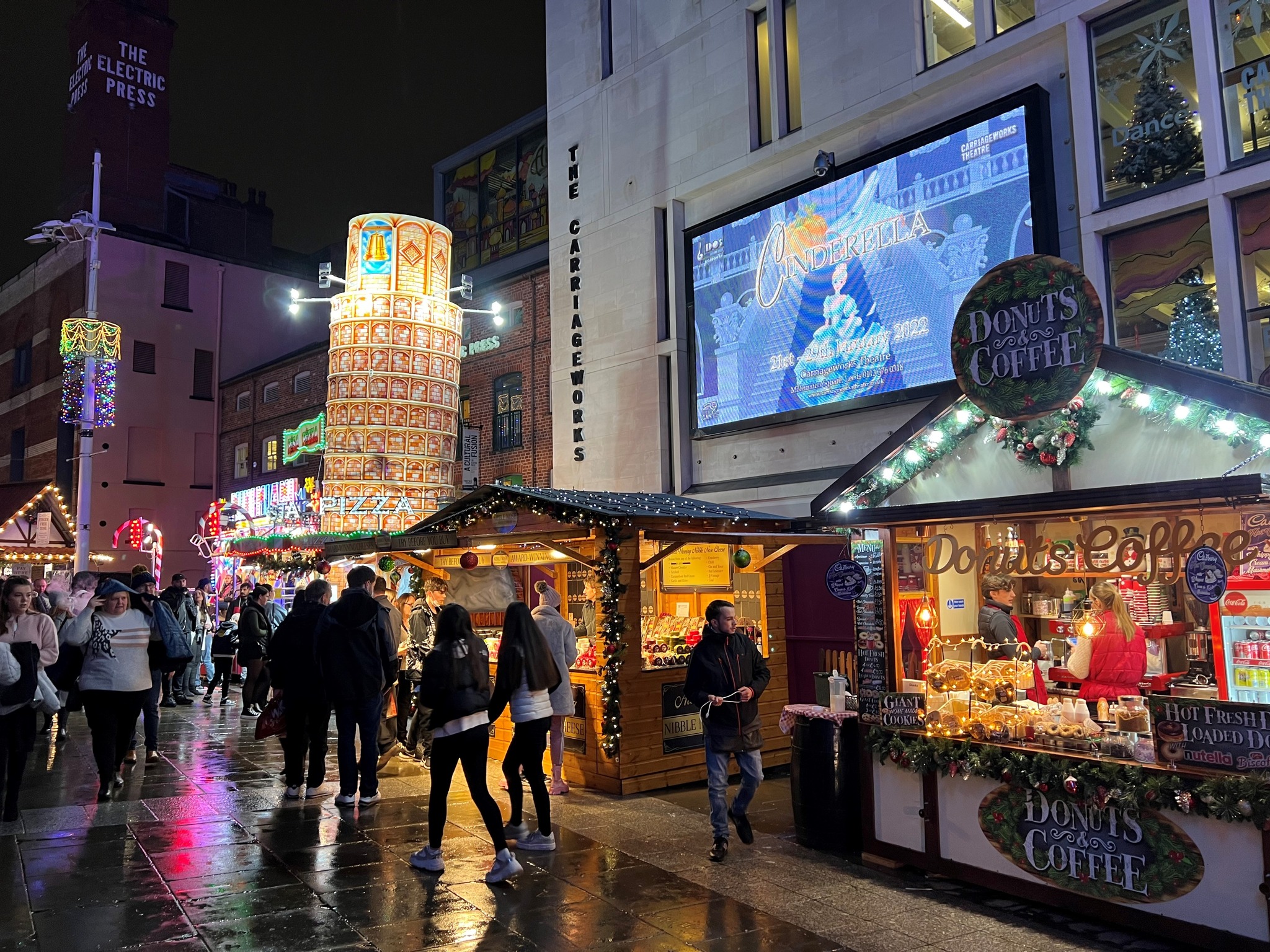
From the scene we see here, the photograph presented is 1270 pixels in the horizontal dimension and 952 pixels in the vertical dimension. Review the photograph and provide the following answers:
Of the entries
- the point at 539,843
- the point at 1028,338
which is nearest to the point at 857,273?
the point at 1028,338

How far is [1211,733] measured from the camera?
17.1 ft

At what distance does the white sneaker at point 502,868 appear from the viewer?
20.7 ft

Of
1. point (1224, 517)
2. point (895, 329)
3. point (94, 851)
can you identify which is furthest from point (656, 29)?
point (94, 851)

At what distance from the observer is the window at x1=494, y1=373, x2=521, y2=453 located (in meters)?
20.5

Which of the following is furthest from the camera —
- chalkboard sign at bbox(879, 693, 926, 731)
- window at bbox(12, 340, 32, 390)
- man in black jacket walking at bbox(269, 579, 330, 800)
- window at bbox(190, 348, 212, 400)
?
window at bbox(12, 340, 32, 390)

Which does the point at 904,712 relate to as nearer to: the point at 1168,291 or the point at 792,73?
the point at 1168,291

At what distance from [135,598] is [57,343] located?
102 feet

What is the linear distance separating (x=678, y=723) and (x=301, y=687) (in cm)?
385

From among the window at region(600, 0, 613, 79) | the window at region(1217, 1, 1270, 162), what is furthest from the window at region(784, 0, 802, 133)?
the window at region(1217, 1, 1270, 162)

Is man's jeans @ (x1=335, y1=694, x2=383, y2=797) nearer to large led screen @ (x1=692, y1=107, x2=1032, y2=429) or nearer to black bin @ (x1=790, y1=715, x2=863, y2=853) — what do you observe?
black bin @ (x1=790, y1=715, x2=863, y2=853)

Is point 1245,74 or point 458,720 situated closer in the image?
point 458,720

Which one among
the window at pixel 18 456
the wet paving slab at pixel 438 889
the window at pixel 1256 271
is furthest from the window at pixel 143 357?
the window at pixel 1256 271

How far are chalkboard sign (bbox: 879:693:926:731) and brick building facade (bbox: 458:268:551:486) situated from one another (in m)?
13.2

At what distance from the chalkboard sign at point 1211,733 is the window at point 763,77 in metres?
12.1
